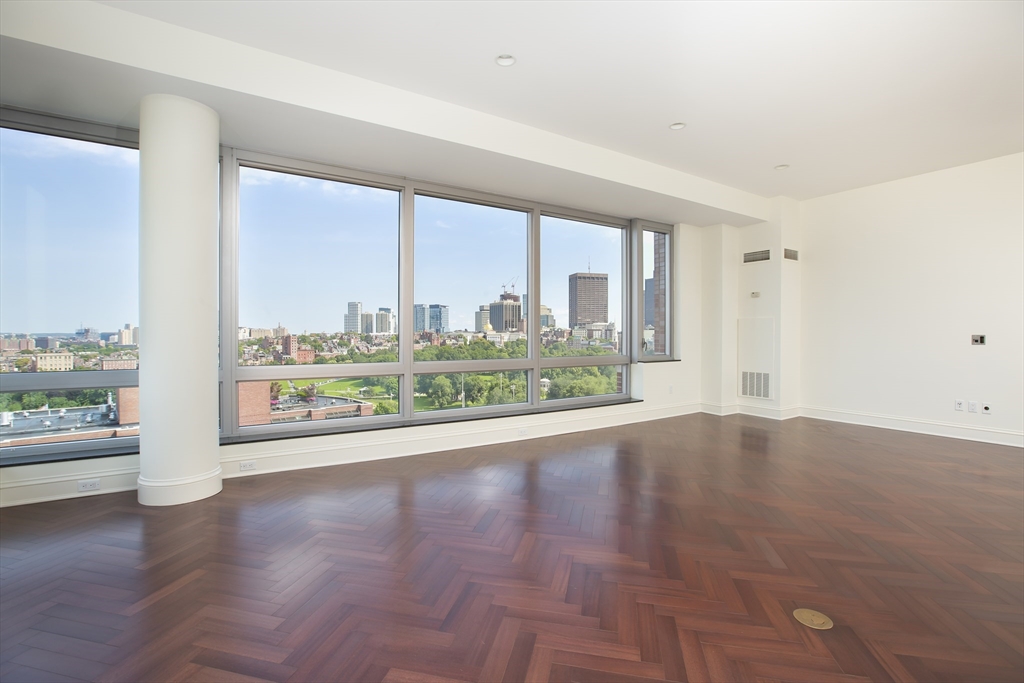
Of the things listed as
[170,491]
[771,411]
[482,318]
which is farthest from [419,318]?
[771,411]

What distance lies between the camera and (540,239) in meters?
5.51

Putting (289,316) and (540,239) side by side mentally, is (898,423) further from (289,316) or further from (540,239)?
(289,316)

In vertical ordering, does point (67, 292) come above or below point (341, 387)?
above

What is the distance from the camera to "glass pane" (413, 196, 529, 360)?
4770 millimetres

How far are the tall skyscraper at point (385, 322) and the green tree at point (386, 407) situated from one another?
2.20 ft

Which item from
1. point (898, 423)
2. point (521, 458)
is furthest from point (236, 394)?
point (898, 423)

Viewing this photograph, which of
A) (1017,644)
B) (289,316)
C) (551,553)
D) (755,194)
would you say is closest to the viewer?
(1017,644)

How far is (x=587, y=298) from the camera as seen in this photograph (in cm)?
602

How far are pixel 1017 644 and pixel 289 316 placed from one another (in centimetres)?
467

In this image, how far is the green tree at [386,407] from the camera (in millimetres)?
4496

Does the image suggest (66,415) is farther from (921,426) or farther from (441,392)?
(921,426)

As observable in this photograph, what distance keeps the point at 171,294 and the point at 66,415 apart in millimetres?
1280

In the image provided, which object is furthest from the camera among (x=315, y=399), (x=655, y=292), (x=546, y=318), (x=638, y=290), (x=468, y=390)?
(x=655, y=292)

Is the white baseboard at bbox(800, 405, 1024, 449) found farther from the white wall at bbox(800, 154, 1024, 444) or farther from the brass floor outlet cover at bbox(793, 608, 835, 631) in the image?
the brass floor outlet cover at bbox(793, 608, 835, 631)
